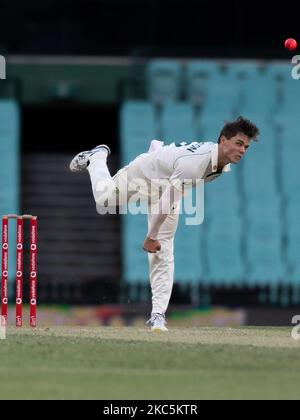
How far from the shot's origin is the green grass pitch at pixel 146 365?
548cm

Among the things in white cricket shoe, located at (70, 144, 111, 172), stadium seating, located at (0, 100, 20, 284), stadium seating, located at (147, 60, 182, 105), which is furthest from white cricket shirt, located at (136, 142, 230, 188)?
stadium seating, located at (147, 60, 182, 105)

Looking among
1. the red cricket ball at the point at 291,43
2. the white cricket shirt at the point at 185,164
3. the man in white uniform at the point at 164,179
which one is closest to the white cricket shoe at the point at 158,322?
the man in white uniform at the point at 164,179

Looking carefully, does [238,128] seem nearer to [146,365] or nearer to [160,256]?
[160,256]

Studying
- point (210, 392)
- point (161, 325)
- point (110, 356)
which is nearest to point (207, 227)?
point (161, 325)

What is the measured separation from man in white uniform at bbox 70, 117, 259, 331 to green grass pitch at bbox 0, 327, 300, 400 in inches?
15.5

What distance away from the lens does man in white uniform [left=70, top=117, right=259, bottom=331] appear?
298 inches

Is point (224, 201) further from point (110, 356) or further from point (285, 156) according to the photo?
point (110, 356)

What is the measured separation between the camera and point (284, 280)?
13.7 metres

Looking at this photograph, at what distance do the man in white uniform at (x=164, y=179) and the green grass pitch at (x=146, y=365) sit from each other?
1.30 ft

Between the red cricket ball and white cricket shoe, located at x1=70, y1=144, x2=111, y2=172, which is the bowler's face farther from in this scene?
the red cricket ball

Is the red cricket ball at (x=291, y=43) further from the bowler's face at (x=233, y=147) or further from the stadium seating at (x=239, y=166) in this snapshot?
the bowler's face at (x=233, y=147)

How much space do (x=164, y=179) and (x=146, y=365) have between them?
2.00 meters

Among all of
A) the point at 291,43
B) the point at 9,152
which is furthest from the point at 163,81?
the point at 291,43

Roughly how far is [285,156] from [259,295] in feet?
6.10
